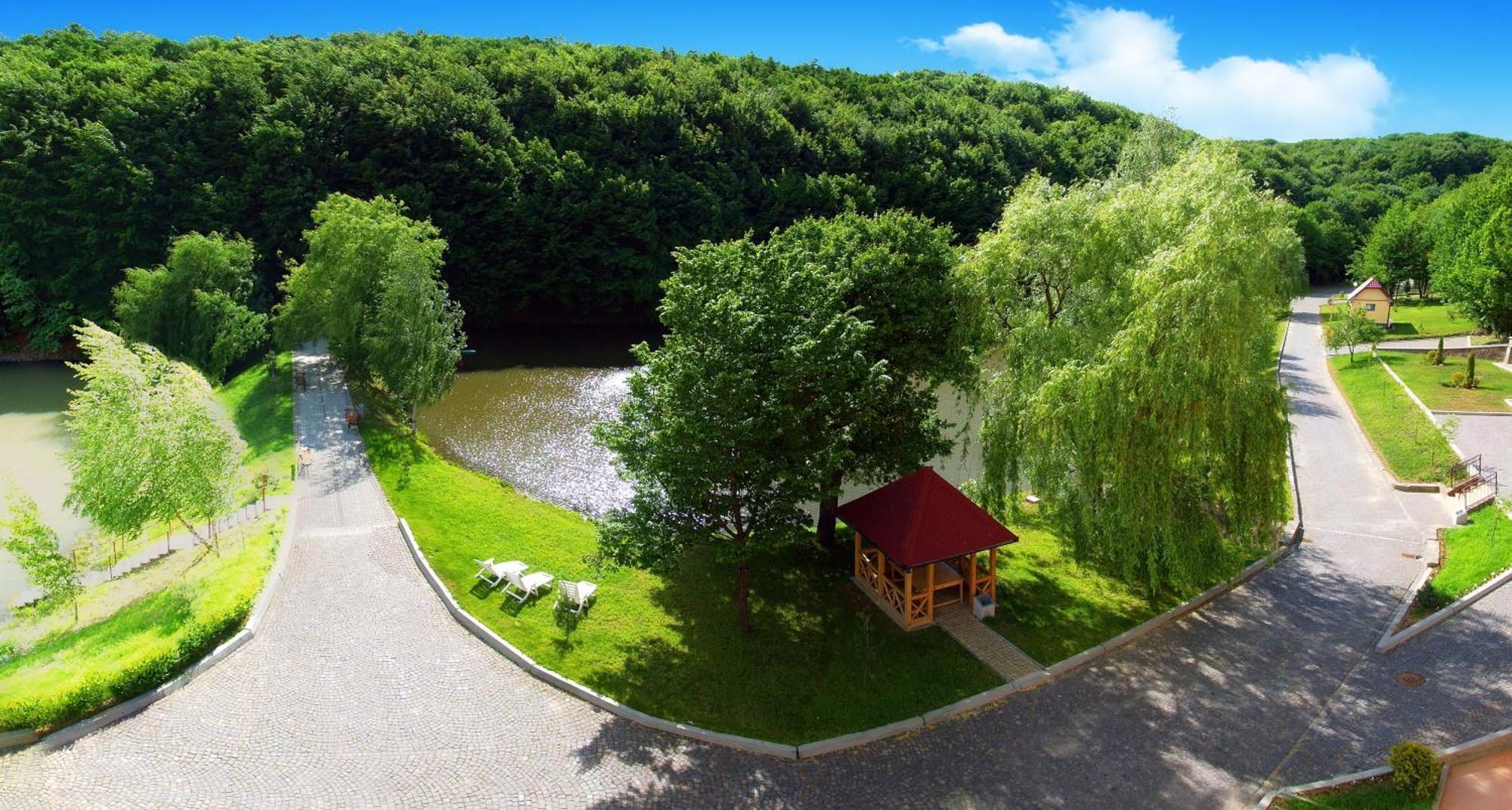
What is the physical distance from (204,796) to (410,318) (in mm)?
19549

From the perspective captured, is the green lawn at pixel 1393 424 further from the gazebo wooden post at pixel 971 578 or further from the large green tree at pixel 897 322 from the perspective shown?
the gazebo wooden post at pixel 971 578

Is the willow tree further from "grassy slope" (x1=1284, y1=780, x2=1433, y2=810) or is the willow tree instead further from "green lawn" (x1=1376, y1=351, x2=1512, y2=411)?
"green lawn" (x1=1376, y1=351, x2=1512, y2=411)

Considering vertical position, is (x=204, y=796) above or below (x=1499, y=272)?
below

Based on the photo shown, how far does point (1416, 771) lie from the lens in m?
12.3

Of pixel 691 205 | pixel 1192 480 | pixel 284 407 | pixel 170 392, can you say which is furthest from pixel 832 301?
pixel 691 205

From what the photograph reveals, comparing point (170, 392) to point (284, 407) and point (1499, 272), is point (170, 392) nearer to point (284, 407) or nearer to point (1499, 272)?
point (284, 407)

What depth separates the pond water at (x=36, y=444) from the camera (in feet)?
76.1

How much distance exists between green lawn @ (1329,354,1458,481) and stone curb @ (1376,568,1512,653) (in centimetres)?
842

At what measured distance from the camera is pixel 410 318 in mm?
29391

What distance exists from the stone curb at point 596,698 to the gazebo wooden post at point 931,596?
10.9ft

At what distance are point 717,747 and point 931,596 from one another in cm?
590

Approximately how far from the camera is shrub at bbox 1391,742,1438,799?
481 inches

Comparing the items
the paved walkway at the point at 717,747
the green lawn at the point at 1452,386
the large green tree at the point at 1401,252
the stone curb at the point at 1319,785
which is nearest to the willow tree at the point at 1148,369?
the paved walkway at the point at 717,747

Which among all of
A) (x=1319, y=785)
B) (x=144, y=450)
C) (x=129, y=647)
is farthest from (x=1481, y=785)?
(x=144, y=450)
